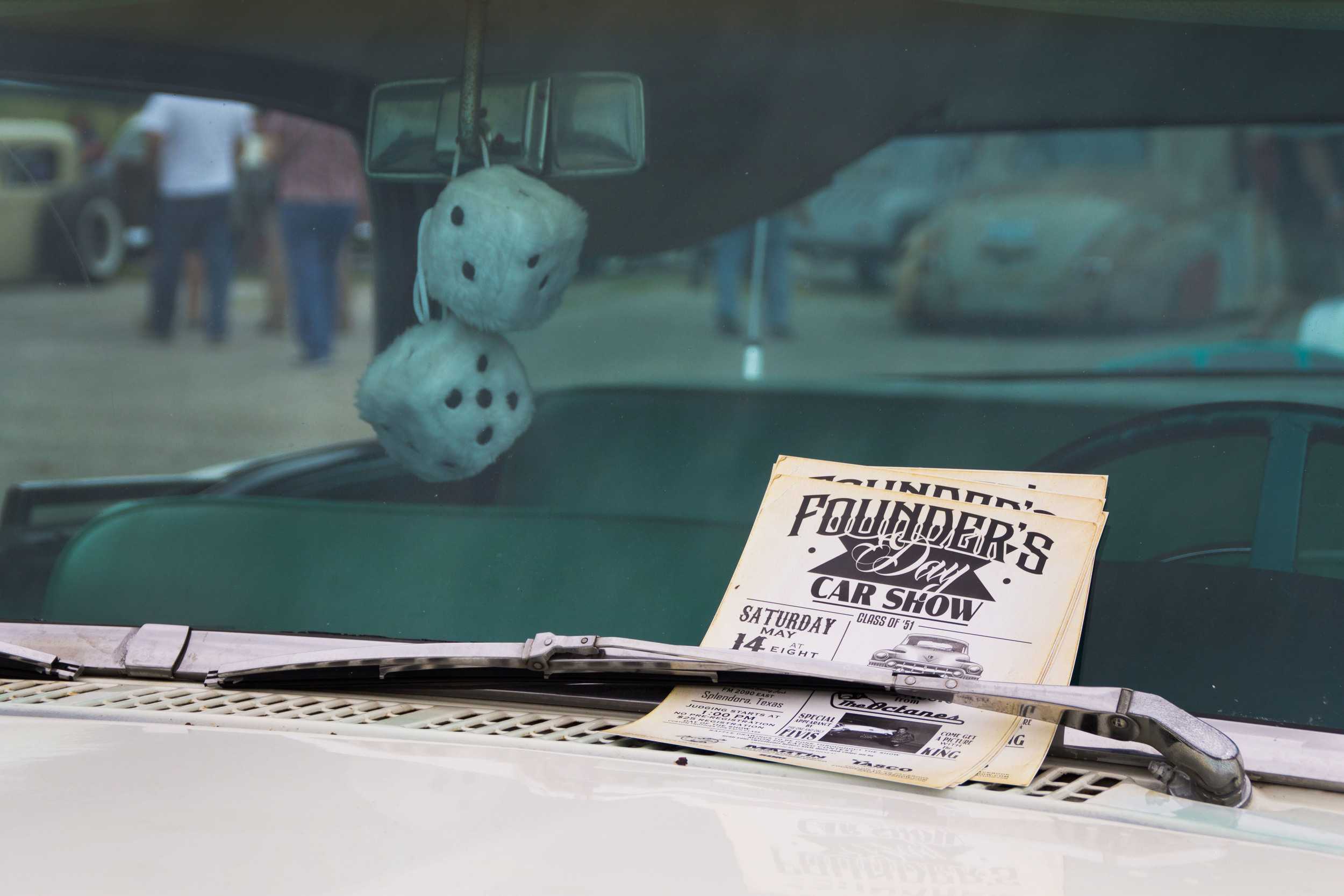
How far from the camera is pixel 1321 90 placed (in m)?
1.46

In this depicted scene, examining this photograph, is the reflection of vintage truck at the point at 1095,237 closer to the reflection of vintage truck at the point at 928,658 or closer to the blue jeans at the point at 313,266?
the reflection of vintage truck at the point at 928,658

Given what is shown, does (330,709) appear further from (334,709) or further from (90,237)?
(90,237)

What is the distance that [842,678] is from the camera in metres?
1.10

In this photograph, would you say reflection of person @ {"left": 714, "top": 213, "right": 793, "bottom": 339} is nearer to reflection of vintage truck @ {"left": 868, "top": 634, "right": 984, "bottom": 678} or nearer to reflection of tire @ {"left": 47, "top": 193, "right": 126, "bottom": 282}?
reflection of vintage truck @ {"left": 868, "top": 634, "right": 984, "bottom": 678}

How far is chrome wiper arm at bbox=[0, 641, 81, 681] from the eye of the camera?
129cm

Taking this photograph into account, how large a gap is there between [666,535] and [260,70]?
727mm

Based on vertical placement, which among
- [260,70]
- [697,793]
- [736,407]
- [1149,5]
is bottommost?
[697,793]

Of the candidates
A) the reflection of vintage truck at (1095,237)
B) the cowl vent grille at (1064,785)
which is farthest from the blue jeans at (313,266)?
the cowl vent grille at (1064,785)

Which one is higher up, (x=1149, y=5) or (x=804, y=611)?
(x=1149, y=5)

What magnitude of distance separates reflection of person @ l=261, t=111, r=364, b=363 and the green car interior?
0.12 feet

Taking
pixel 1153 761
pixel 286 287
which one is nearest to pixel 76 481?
pixel 286 287

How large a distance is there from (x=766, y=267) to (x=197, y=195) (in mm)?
667

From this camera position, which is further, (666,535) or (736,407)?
(736,407)

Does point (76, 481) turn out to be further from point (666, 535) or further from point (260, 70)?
point (666, 535)
